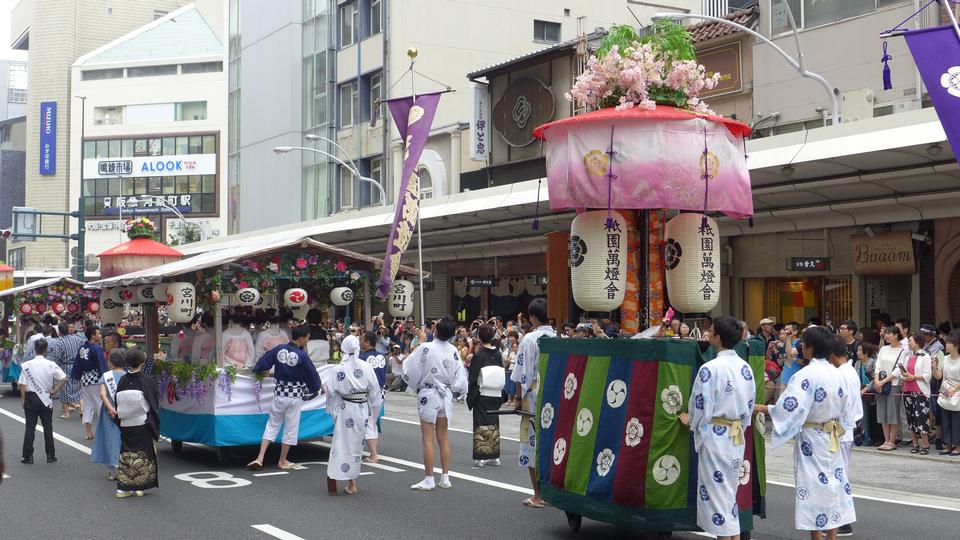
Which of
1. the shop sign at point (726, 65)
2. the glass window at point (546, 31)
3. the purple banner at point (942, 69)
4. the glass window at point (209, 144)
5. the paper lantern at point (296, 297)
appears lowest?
the paper lantern at point (296, 297)

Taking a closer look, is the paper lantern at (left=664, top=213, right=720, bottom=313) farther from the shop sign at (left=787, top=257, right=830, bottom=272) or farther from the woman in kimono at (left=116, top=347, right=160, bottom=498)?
the shop sign at (left=787, top=257, right=830, bottom=272)

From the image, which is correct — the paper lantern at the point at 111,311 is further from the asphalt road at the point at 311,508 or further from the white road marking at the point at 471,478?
the white road marking at the point at 471,478

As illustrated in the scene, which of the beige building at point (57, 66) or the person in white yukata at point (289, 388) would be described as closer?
the person in white yukata at point (289, 388)

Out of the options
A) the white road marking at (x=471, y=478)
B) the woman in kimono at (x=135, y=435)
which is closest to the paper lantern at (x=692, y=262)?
the white road marking at (x=471, y=478)

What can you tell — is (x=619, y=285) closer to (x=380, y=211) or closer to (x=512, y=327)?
(x=512, y=327)

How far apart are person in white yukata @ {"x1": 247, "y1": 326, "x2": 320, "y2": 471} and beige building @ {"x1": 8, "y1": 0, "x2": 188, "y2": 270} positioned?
81.2 m

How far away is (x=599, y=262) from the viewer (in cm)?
961

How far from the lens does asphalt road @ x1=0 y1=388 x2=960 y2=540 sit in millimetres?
9289

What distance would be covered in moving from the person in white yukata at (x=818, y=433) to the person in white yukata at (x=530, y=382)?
2.99m

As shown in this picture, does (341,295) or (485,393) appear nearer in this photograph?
(485,393)

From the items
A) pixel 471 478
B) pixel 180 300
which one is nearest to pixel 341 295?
pixel 180 300

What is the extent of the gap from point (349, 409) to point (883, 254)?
42.0 ft

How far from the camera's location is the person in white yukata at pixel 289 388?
13.0 m

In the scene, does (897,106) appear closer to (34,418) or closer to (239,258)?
(239,258)
